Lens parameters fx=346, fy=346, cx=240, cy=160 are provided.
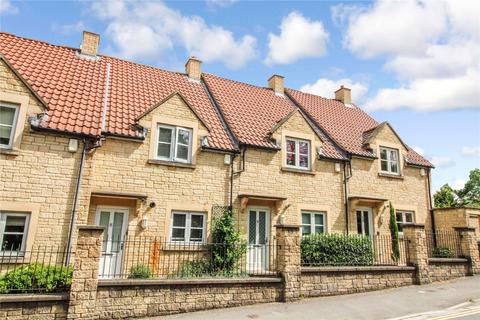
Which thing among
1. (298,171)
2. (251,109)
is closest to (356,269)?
(298,171)

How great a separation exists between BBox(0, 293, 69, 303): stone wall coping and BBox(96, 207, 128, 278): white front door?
3.92m

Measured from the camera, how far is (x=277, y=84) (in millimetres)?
22234

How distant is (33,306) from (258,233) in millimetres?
8915

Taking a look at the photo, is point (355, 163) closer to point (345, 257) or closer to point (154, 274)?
point (345, 257)

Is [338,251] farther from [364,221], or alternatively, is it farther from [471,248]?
[471,248]

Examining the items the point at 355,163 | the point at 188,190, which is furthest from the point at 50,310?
the point at 355,163

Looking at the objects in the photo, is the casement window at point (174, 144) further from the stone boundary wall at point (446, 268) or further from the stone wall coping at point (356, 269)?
the stone boundary wall at point (446, 268)

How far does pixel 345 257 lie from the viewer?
13.8 meters

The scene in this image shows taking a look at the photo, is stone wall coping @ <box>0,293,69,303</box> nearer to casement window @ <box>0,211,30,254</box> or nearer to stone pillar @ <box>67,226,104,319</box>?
stone pillar @ <box>67,226,104,319</box>

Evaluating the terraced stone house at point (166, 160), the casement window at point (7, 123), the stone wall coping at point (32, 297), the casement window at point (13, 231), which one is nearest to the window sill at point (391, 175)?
the terraced stone house at point (166, 160)

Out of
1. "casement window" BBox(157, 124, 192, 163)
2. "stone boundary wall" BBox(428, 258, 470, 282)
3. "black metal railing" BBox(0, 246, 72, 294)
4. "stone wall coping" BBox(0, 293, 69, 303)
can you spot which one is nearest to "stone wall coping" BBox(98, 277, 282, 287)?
"stone wall coping" BBox(0, 293, 69, 303)

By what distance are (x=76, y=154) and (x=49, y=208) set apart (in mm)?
1956

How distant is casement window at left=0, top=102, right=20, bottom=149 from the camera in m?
11.2

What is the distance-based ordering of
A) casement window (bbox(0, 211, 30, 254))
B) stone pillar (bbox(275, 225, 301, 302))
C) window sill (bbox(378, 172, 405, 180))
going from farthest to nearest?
window sill (bbox(378, 172, 405, 180)) → casement window (bbox(0, 211, 30, 254)) → stone pillar (bbox(275, 225, 301, 302))
